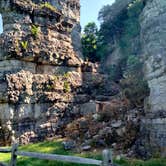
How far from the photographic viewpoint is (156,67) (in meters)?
9.41

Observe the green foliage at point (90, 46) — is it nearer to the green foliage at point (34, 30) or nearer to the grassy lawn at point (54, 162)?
the green foliage at point (34, 30)

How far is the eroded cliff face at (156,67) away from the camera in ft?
30.2

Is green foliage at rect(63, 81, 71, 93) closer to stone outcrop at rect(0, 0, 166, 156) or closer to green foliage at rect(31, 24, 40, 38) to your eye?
stone outcrop at rect(0, 0, 166, 156)

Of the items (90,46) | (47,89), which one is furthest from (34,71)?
(90,46)

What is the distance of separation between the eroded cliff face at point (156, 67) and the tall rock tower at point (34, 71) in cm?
691

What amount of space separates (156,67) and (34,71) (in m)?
8.19

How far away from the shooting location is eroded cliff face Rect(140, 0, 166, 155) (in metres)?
9.22

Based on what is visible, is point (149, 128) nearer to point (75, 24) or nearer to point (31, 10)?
point (31, 10)

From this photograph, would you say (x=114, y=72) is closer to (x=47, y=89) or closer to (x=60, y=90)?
(x=60, y=90)

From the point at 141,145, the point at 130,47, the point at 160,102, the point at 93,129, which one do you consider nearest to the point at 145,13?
the point at 160,102

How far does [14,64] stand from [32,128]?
3211 mm

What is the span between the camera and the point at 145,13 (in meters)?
9.98

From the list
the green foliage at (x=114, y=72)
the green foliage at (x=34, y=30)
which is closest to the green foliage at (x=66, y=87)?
the green foliage at (x=34, y=30)

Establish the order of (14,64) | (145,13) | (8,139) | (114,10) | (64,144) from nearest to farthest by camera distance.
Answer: (145,13)
(64,144)
(8,139)
(14,64)
(114,10)
